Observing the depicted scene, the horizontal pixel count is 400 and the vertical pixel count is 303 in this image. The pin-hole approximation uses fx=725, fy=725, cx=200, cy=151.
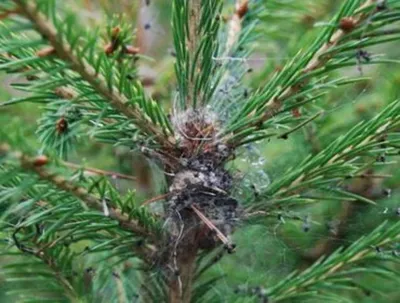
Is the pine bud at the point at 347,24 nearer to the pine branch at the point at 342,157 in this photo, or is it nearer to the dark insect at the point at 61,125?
the pine branch at the point at 342,157

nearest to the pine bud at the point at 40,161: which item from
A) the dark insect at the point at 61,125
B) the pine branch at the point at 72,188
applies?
the pine branch at the point at 72,188

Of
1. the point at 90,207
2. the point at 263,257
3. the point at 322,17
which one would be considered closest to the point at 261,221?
the point at 263,257

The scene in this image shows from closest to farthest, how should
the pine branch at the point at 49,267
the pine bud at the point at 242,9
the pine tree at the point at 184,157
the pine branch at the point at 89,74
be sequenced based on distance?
the pine branch at the point at 89,74 < the pine tree at the point at 184,157 < the pine branch at the point at 49,267 < the pine bud at the point at 242,9

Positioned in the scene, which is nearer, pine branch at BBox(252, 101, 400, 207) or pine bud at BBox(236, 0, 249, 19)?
pine branch at BBox(252, 101, 400, 207)

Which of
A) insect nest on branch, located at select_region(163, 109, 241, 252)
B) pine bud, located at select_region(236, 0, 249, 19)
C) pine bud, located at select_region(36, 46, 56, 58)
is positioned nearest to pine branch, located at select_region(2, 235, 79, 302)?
insect nest on branch, located at select_region(163, 109, 241, 252)

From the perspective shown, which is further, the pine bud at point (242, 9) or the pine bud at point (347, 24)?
the pine bud at point (242, 9)

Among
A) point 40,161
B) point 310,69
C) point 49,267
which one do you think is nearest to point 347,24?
point 310,69

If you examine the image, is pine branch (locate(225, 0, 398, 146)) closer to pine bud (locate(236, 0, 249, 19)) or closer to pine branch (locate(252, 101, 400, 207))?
pine branch (locate(252, 101, 400, 207))

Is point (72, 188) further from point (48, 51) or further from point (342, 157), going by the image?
point (342, 157)

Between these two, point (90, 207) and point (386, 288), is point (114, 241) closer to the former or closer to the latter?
point (90, 207)
